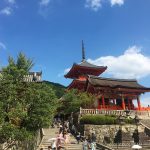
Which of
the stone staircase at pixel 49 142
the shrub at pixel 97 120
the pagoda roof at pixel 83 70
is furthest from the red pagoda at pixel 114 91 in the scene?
the stone staircase at pixel 49 142

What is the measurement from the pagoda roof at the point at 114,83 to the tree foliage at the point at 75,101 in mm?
3697

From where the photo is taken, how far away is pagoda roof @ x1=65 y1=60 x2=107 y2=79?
2484 inches

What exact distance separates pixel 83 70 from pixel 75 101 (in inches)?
724

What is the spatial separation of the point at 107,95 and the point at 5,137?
101ft

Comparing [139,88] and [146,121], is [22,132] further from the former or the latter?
[139,88]

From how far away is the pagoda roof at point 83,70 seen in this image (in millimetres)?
63081

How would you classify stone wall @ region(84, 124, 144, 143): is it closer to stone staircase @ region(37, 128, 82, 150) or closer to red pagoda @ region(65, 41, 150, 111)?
stone staircase @ region(37, 128, 82, 150)

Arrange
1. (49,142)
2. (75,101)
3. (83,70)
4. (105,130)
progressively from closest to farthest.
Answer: (49,142), (105,130), (75,101), (83,70)

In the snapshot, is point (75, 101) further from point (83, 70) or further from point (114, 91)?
point (83, 70)

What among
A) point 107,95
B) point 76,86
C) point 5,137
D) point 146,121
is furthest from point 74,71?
point 5,137

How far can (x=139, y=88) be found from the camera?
2088 inches

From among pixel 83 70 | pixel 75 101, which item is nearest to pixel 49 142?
pixel 75 101

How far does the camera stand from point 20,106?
24453 mm

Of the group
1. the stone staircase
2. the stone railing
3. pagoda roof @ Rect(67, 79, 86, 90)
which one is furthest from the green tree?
pagoda roof @ Rect(67, 79, 86, 90)
